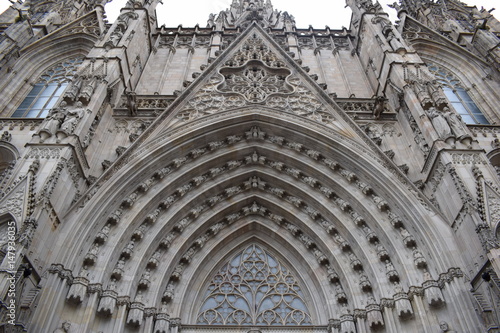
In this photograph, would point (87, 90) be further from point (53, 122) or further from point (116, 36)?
point (116, 36)

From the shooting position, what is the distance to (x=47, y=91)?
14766 millimetres

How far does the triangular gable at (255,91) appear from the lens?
12.0 meters

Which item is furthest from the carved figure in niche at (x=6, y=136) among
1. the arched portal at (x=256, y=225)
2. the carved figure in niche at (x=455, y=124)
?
the carved figure in niche at (x=455, y=124)

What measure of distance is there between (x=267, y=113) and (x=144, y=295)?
6.13 m

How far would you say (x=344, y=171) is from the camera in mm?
11031

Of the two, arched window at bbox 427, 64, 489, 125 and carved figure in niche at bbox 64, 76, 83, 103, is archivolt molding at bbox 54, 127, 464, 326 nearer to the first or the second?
carved figure in niche at bbox 64, 76, 83, 103

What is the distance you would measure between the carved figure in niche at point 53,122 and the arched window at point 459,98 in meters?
12.3

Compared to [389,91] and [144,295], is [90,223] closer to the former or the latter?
[144,295]

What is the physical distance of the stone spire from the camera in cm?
1886

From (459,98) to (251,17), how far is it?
9333mm

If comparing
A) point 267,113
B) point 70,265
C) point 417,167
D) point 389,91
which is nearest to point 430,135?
point 417,167

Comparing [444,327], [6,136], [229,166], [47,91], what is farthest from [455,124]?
[47,91]

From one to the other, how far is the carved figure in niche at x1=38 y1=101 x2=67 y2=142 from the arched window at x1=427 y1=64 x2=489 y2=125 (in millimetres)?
12253

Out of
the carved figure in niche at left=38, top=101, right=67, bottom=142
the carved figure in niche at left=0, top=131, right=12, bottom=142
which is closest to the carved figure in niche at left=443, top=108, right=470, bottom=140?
the carved figure in niche at left=38, top=101, right=67, bottom=142
